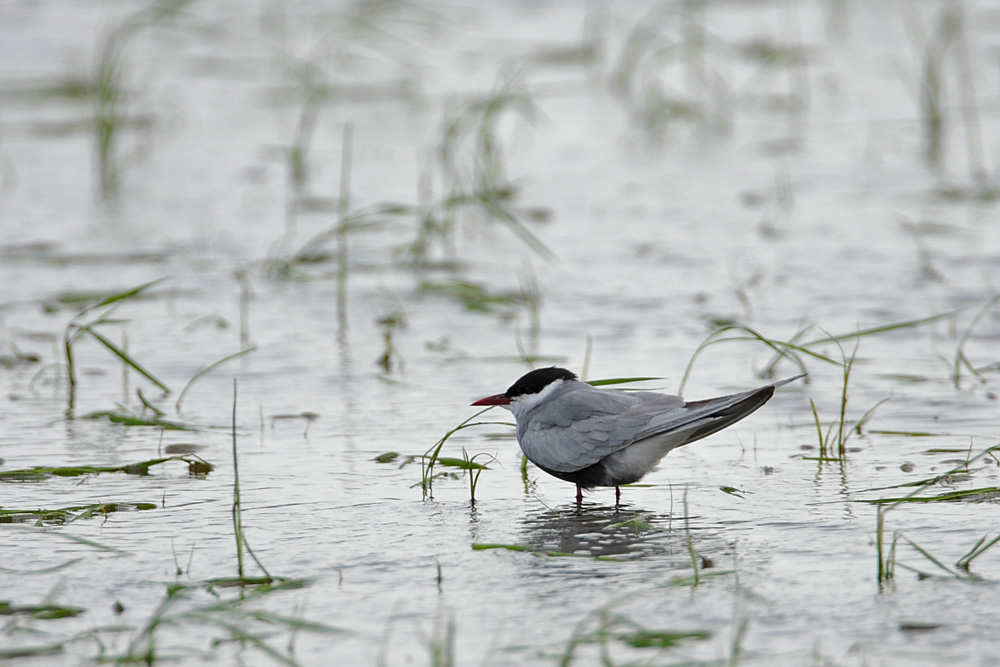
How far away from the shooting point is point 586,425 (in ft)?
12.8

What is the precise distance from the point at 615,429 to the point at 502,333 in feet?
6.77

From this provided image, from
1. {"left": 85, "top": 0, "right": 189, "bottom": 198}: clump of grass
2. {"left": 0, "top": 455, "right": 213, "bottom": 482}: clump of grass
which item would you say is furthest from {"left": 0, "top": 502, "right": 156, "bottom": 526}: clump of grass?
{"left": 85, "top": 0, "right": 189, "bottom": 198}: clump of grass

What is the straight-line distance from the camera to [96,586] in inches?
126

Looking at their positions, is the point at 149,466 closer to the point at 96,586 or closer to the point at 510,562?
the point at 96,586

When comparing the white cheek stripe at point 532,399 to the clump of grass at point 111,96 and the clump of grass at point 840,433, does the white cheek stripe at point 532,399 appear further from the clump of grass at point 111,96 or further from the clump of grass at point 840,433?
the clump of grass at point 111,96

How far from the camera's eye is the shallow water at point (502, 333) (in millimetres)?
3053

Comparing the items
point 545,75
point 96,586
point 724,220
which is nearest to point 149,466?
point 96,586

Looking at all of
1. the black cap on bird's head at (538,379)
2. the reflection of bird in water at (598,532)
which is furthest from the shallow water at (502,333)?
the black cap on bird's head at (538,379)

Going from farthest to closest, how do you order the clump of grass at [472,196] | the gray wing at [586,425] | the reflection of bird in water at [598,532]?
the clump of grass at [472,196] < the gray wing at [586,425] < the reflection of bird in water at [598,532]

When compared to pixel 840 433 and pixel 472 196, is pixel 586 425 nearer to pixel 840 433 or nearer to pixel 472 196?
pixel 840 433

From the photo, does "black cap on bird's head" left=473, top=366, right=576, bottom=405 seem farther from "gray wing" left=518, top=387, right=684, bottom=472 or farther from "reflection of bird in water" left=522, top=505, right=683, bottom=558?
"reflection of bird in water" left=522, top=505, right=683, bottom=558

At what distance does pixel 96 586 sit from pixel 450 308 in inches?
126

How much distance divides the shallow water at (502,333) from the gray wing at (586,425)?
175 millimetres

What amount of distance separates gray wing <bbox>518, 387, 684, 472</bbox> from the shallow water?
0.18m
